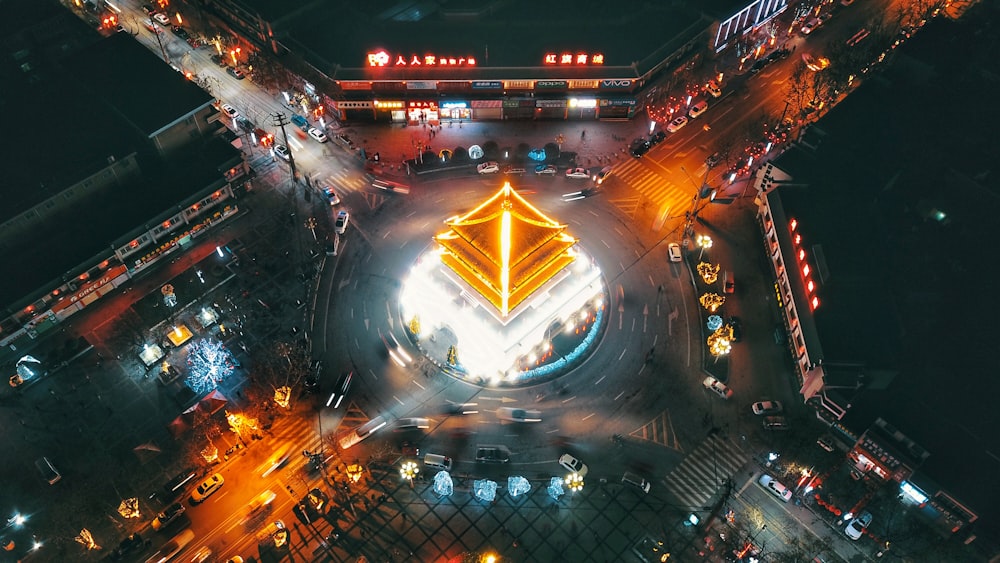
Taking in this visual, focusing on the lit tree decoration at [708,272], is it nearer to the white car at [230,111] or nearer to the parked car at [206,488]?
the parked car at [206,488]

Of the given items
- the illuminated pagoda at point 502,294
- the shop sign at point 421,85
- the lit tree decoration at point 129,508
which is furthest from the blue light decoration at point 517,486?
the shop sign at point 421,85

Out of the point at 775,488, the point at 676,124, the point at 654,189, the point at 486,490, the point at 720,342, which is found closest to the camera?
the point at 486,490

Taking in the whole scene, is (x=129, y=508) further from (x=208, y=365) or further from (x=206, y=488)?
(x=208, y=365)

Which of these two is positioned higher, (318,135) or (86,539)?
(318,135)

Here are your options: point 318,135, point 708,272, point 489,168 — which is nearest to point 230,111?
point 318,135

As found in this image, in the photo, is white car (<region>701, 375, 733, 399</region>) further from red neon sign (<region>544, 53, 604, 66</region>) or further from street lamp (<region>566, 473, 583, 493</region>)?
red neon sign (<region>544, 53, 604, 66</region>)

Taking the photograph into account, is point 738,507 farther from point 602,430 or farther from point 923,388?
point 923,388
